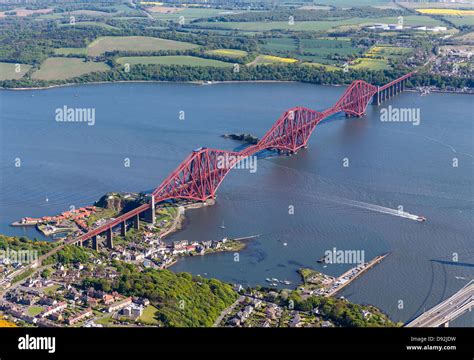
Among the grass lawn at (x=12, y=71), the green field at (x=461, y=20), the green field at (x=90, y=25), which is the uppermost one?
the green field at (x=461, y=20)

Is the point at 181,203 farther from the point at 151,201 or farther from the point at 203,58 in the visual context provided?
the point at 203,58

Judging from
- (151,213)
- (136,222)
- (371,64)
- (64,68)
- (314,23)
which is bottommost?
(136,222)

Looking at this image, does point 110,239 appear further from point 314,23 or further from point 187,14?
point 187,14

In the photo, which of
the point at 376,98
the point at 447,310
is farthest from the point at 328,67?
the point at 447,310

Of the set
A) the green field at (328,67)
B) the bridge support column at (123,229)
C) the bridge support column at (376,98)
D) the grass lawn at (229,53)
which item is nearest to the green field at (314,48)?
the green field at (328,67)

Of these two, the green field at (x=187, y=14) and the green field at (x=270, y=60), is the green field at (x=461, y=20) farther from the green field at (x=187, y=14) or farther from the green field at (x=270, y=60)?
the green field at (x=187, y=14)
